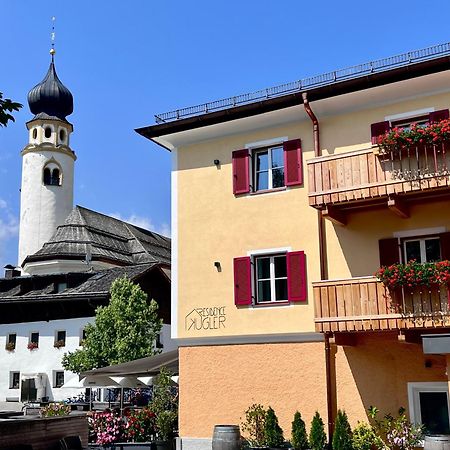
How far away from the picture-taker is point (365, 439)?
52.0 ft

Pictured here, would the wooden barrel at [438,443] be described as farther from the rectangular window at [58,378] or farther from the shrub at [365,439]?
the rectangular window at [58,378]

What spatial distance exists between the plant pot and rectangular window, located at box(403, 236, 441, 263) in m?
7.86

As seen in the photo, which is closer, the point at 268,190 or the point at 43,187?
the point at 268,190

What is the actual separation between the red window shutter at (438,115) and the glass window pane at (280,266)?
16.5ft

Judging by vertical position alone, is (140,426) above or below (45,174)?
below

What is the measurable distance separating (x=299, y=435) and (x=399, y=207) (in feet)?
19.0

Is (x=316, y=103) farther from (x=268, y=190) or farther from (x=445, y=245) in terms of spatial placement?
(x=445, y=245)

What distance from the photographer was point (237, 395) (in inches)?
706

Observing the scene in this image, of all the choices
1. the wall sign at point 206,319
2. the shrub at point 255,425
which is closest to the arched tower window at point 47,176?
the wall sign at point 206,319

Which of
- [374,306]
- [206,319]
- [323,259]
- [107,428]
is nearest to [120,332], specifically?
[107,428]

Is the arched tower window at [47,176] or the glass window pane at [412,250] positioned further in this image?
the arched tower window at [47,176]

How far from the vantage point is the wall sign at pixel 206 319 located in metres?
18.6

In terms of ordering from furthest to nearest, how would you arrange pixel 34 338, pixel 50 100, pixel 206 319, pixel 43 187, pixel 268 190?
pixel 50 100 < pixel 43 187 < pixel 34 338 < pixel 206 319 < pixel 268 190

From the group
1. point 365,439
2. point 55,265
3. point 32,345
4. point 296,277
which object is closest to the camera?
point 365,439
